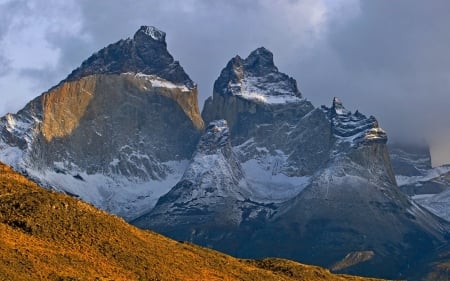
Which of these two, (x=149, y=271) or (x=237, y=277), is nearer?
(x=149, y=271)

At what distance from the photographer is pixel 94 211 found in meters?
154

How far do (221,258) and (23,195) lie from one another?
107 feet

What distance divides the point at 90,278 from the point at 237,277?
3042 cm

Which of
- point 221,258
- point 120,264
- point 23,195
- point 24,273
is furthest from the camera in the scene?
point 221,258

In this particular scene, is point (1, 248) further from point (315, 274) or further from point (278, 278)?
point (315, 274)

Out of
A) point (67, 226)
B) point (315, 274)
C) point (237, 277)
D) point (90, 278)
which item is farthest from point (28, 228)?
point (315, 274)

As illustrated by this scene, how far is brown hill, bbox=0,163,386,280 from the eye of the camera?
128875 mm

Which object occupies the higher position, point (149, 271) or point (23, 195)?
point (23, 195)

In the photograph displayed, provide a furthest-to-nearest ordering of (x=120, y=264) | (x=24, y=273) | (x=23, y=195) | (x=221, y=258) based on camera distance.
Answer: (x=221, y=258) < (x=23, y=195) < (x=120, y=264) < (x=24, y=273)

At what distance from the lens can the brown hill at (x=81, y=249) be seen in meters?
129

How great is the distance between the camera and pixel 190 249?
166125 millimetres

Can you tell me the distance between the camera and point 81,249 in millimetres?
139375

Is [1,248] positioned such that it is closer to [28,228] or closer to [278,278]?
[28,228]

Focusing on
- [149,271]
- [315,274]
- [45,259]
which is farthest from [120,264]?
[315,274]
